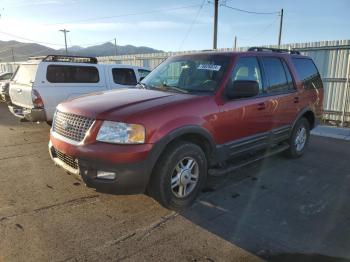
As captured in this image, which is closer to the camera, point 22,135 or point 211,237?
point 211,237

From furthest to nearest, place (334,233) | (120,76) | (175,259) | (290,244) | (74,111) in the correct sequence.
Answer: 1. (120,76)
2. (74,111)
3. (334,233)
4. (290,244)
5. (175,259)

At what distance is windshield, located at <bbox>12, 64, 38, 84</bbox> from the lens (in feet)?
25.4

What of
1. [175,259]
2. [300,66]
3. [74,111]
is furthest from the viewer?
[300,66]

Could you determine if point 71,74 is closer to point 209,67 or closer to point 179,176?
point 209,67

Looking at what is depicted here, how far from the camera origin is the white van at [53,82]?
7398 millimetres

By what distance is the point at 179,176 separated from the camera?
12.5 ft

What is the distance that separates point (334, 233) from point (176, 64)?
3.13 m

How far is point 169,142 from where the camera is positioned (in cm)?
359

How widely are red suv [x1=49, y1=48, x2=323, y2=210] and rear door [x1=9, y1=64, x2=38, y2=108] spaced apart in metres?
3.85

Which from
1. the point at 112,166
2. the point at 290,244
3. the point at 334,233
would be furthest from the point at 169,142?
the point at 334,233

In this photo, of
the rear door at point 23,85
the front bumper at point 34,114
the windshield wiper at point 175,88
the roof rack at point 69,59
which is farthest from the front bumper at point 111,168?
the roof rack at point 69,59

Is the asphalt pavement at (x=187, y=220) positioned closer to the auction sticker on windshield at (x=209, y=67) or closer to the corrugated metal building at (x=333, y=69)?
the auction sticker on windshield at (x=209, y=67)

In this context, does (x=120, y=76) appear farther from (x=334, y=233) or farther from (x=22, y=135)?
(x=334, y=233)

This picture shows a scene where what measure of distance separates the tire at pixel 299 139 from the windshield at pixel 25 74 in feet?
→ 19.7
